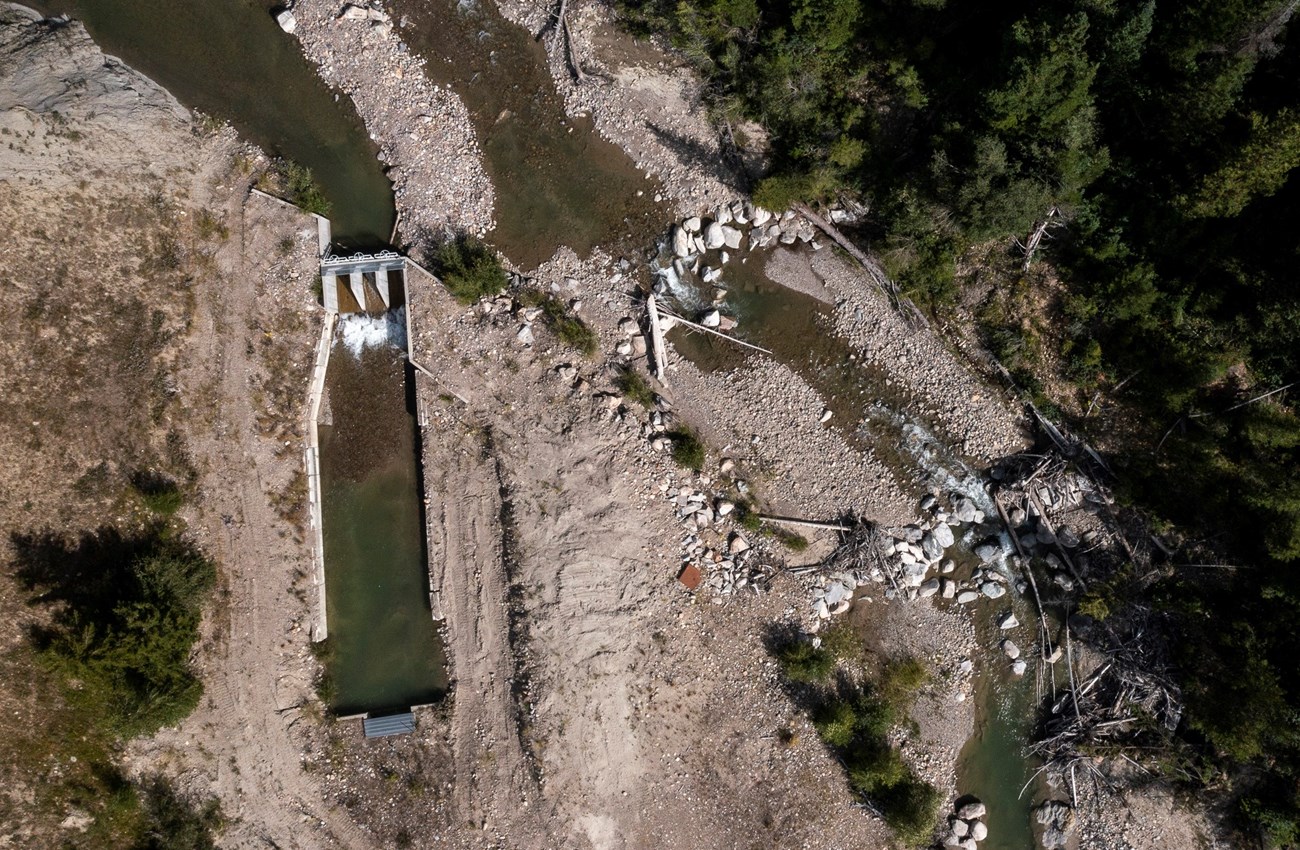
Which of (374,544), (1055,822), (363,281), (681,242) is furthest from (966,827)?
(363,281)

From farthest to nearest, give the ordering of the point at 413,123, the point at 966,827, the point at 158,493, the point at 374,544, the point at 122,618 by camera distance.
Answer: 1. the point at 374,544
2. the point at 966,827
3. the point at 413,123
4. the point at 158,493
5. the point at 122,618

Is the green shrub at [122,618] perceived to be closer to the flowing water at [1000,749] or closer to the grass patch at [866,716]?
the grass patch at [866,716]

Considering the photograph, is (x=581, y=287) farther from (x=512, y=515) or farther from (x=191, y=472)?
(x=191, y=472)

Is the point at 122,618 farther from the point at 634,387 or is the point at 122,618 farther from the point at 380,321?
the point at 634,387

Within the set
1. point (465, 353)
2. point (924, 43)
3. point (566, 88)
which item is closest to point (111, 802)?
point (465, 353)

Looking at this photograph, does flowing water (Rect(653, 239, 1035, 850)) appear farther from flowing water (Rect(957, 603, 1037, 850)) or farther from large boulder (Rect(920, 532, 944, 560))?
large boulder (Rect(920, 532, 944, 560))

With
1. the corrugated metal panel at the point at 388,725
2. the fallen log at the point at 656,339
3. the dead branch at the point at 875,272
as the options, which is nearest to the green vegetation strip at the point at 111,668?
the corrugated metal panel at the point at 388,725
